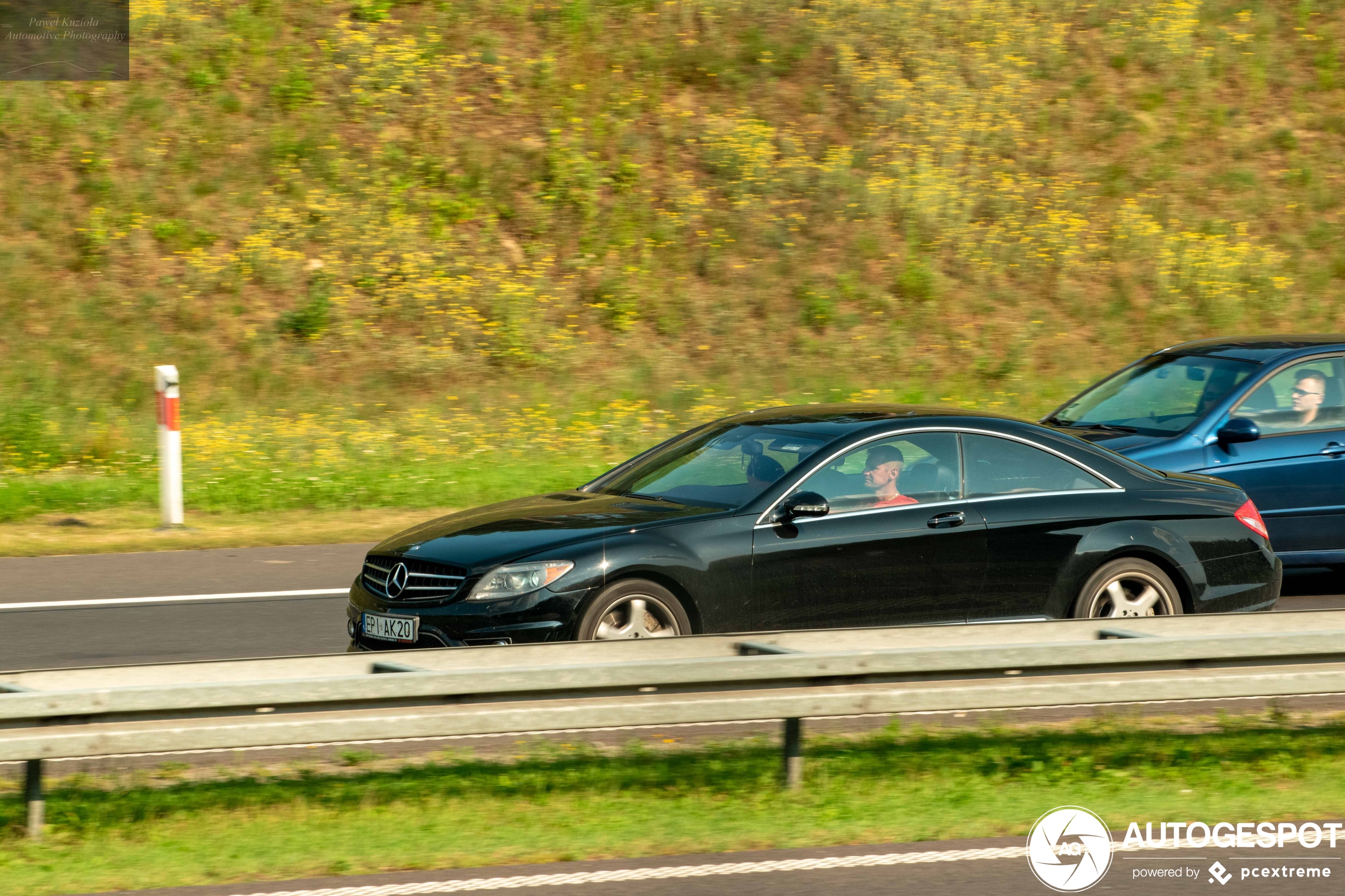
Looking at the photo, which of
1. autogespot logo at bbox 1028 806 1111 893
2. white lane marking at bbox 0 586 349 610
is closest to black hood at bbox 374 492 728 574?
autogespot logo at bbox 1028 806 1111 893

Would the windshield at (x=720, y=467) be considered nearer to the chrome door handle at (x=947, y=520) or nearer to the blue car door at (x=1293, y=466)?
the chrome door handle at (x=947, y=520)

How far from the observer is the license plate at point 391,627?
7305mm

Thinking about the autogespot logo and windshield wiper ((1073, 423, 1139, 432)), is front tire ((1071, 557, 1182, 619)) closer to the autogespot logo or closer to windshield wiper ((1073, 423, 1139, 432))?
the autogespot logo

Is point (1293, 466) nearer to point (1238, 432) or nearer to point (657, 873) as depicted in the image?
point (1238, 432)

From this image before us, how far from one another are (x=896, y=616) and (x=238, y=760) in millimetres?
3157

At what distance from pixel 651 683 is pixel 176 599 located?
19.7 feet

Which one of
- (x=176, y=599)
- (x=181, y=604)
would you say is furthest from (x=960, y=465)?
(x=176, y=599)

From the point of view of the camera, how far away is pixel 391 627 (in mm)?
7430

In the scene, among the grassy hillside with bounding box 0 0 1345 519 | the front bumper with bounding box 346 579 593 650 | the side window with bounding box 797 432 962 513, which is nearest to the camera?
the front bumper with bounding box 346 579 593 650

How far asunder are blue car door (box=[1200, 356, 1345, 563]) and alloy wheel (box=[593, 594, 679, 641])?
4.61 m

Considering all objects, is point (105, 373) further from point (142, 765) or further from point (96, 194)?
point (142, 765)

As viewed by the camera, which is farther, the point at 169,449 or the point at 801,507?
the point at 169,449

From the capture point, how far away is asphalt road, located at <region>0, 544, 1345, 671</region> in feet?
30.0

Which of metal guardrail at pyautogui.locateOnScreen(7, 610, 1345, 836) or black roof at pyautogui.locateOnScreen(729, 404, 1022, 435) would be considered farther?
black roof at pyautogui.locateOnScreen(729, 404, 1022, 435)
